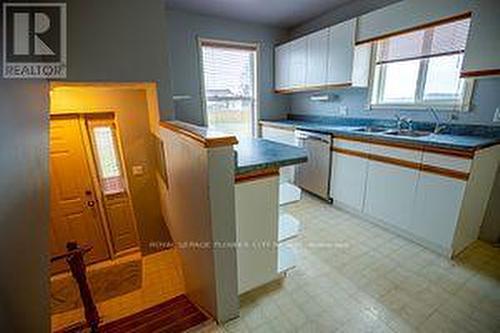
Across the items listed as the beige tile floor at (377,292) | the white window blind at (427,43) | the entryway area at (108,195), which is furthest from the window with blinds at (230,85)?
the beige tile floor at (377,292)

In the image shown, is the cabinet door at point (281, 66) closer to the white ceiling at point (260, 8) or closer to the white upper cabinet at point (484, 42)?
the white ceiling at point (260, 8)

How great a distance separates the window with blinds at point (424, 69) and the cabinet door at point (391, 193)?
850 mm

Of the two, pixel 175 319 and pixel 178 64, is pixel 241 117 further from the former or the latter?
pixel 175 319

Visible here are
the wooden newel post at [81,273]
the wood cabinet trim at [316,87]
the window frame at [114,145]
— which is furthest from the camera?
the wood cabinet trim at [316,87]

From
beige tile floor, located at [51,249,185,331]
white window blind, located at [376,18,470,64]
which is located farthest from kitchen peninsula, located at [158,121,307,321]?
white window blind, located at [376,18,470,64]

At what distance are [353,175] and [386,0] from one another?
208 centimetres

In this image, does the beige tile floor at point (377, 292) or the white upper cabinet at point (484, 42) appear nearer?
the beige tile floor at point (377, 292)

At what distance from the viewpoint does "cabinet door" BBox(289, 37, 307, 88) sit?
3672mm

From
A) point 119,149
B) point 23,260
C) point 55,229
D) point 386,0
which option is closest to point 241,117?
point 119,149

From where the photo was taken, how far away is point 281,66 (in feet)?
13.8

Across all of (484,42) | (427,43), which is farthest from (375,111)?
(484,42)

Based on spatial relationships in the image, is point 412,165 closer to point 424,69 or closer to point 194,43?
point 424,69

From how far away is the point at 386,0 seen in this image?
9.22 feet

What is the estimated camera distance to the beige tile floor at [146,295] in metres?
2.13
